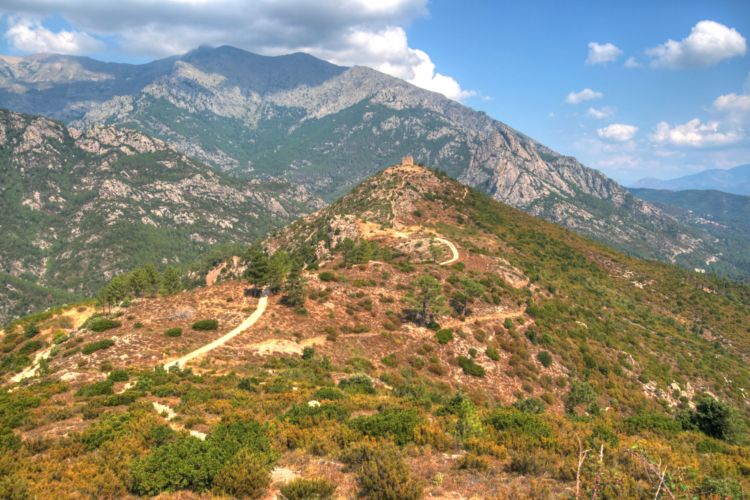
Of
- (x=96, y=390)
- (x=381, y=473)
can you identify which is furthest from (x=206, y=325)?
(x=381, y=473)

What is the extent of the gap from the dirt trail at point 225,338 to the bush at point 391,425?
2238cm

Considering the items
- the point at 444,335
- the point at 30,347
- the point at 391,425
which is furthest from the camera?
the point at 444,335

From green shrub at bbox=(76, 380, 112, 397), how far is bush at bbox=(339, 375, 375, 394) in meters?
16.9

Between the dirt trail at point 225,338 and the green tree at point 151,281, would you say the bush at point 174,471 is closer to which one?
the dirt trail at point 225,338

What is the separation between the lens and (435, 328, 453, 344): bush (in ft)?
165

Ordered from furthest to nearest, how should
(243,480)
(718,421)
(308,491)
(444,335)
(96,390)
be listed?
(444,335)
(96,390)
(718,421)
(243,480)
(308,491)

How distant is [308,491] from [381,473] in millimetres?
2426

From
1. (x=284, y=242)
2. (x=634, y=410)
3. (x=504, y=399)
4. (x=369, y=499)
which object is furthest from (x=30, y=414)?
(x=284, y=242)

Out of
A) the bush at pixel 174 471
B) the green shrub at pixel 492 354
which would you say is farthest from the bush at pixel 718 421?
the bush at pixel 174 471

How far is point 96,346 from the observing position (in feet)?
120

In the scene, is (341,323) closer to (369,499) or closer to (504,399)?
(504,399)

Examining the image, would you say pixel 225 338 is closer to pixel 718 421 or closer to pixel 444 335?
pixel 444 335

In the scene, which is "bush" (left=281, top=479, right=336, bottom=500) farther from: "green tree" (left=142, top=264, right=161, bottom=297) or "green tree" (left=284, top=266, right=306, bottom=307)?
"green tree" (left=142, top=264, right=161, bottom=297)

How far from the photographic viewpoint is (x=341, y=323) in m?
50.5
